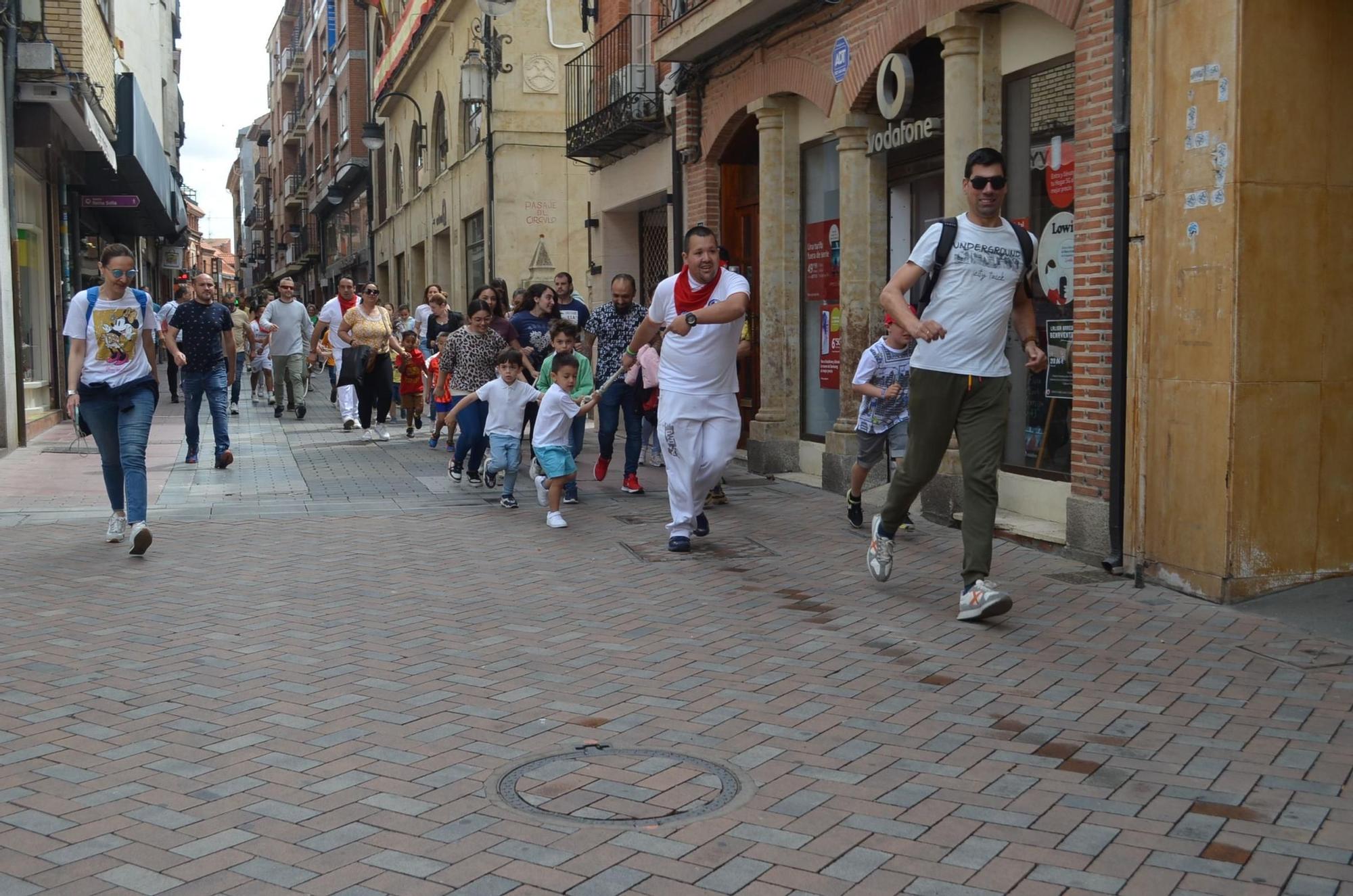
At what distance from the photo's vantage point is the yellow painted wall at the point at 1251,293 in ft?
22.1

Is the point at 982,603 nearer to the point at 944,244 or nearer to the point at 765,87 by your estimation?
the point at 944,244

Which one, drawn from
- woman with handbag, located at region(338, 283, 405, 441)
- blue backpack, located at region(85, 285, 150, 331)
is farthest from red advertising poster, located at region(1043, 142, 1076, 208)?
woman with handbag, located at region(338, 283, 405, 441)

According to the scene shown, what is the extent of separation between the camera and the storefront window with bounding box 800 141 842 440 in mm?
12578

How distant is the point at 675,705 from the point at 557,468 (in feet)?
16.7

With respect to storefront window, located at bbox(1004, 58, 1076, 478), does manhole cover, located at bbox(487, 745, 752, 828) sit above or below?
below

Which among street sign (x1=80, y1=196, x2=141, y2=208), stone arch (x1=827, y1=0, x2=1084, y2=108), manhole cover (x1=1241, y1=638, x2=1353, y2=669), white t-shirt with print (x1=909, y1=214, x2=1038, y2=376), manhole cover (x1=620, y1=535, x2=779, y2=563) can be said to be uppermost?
street sign (x1=80, y1=196, x2=141, y2=208)

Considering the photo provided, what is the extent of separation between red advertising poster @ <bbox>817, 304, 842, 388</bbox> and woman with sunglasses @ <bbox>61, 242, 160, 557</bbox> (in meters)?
6.01

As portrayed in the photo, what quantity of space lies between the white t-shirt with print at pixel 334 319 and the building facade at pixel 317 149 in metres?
23.5

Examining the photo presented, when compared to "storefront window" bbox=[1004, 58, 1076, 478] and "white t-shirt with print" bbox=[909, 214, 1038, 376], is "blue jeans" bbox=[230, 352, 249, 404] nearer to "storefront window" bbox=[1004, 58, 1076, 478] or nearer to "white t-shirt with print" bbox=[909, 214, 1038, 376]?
"storefront window" bbox=[1004, 58, 1076, 478]

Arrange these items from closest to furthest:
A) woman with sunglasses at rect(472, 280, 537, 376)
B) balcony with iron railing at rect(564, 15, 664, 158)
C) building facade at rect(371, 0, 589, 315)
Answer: woman with sunglasses at rect(472, 280, 537, 376)
balcony with iron railing at rect(564, 15, 664, 158)
building facade at rect(371, 0, 589, 315)

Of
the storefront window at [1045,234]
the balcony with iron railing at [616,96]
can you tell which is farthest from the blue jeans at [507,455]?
the balcony with iron railing at [616,96]

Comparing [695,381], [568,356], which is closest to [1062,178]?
[695,381]

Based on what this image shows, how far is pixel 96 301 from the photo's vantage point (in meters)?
8.94

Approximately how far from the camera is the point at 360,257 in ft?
154
